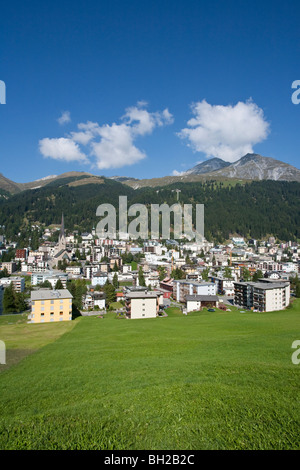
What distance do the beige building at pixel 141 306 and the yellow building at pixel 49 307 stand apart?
809cm

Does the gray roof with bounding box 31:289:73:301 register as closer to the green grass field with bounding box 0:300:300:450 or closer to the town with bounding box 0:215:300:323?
the town with bounding box 0:215:300:323

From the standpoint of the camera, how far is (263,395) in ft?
26.9

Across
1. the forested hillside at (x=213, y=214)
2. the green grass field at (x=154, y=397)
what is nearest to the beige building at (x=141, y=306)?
the green grass field at (x=154, y=397)

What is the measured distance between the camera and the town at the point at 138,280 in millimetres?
38803

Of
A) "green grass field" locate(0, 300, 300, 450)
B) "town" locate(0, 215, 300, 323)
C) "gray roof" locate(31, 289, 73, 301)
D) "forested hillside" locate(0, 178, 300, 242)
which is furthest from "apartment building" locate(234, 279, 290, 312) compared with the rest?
"forested hillside" locate(0, 178, 300, 242)

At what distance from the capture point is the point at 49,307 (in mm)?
34281

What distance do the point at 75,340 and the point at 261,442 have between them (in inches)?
765

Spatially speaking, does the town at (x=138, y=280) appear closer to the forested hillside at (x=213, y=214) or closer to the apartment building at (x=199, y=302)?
the apartment building at (x=199, y=302)

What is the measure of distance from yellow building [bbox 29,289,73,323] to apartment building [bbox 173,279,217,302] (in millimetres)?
24355

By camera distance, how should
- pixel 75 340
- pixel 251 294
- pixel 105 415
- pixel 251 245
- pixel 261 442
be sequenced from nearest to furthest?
pixel 261 442, pixel 105 415, pixel 75 340, pixel 251 294, pixel 251 245

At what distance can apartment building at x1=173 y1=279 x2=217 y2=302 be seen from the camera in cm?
5162
